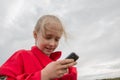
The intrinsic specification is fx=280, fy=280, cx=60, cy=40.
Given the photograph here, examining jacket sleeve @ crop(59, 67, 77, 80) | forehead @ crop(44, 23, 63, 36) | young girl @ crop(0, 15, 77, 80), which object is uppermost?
forehead @ crop(44, 23, 63, 36)

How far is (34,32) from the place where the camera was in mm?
5816

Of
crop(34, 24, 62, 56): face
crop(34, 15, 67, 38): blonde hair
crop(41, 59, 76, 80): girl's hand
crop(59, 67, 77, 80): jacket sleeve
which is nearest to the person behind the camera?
crop(41, 59, 76, 80): girl's hand

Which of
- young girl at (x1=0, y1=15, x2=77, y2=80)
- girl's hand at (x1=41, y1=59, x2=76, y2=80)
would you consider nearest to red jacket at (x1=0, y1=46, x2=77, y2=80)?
young girl at (x1=0, y1=15, x2=77, y2=80)

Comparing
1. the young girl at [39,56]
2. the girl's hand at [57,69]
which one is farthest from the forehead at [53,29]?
the girl's hand at [57,69]

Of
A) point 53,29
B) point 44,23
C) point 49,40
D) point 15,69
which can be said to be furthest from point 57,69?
point 44,23

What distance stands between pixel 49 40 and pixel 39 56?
0.36 metres

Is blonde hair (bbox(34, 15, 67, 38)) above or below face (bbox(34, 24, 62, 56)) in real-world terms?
above

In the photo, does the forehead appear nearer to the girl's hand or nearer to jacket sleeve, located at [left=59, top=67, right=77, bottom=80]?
jacket sleeve, located at [left=59, top=67, right=77, bottom=80]

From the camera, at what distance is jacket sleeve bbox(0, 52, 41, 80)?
14.2ft

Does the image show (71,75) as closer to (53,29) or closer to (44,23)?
(53,29)

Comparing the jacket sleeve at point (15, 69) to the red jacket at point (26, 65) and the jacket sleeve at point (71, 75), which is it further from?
the jacket sleeve at point (71, 75)

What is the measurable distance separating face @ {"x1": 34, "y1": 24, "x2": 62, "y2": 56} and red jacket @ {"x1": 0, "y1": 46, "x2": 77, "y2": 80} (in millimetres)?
106

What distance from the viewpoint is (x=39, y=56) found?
527 centimetres

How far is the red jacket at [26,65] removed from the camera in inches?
180
